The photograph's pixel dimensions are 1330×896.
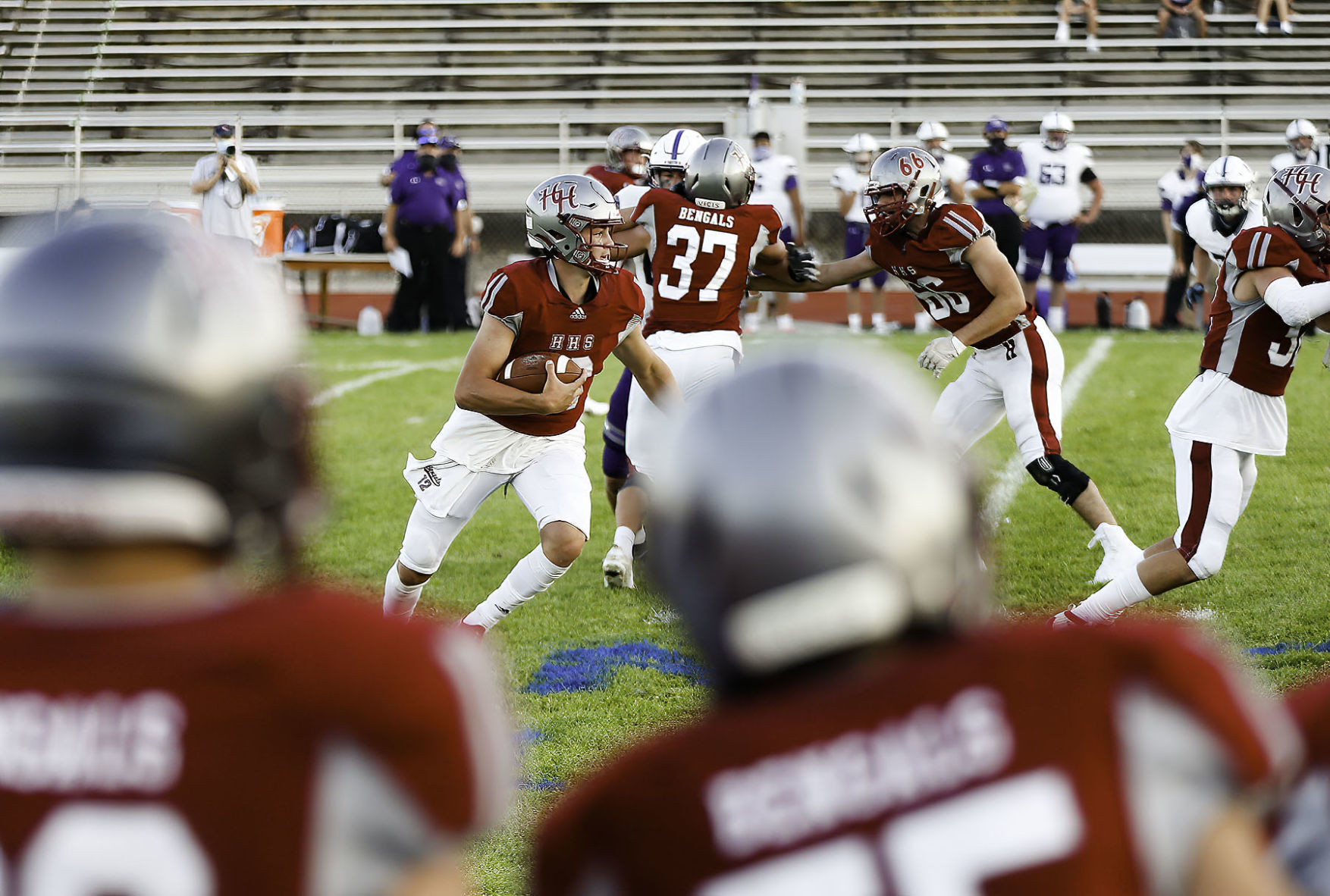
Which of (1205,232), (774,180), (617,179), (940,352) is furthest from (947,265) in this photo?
(774,180)

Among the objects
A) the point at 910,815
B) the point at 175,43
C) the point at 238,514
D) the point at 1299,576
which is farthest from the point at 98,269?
the point at 175,43

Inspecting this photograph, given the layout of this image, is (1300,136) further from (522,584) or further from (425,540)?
(425,540)

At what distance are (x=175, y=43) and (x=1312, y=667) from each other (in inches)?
912

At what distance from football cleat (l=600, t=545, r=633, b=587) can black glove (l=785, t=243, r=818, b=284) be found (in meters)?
1.55

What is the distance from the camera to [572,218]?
511cm

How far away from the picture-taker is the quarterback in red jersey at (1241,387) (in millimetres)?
4867

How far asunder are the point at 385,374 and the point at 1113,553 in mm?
7798

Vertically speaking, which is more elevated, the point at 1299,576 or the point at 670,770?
the point at 670,770

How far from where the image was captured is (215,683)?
3.83ft

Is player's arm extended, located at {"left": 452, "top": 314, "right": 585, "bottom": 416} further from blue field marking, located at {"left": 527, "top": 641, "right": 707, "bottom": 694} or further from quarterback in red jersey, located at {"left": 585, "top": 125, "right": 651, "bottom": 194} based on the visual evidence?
quarterback in red jersey, located at {"left": 585, "top": 125, "right": 651, "bottom": 194}

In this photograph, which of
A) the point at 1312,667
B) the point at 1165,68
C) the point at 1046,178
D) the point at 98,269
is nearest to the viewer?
the point at 98,269

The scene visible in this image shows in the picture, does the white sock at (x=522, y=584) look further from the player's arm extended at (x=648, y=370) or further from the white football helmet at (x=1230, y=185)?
the white football helmet at (x=1230, y=185)

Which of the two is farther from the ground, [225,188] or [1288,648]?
[225,188]

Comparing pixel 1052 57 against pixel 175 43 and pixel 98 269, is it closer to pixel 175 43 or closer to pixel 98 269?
pixel 175 43
